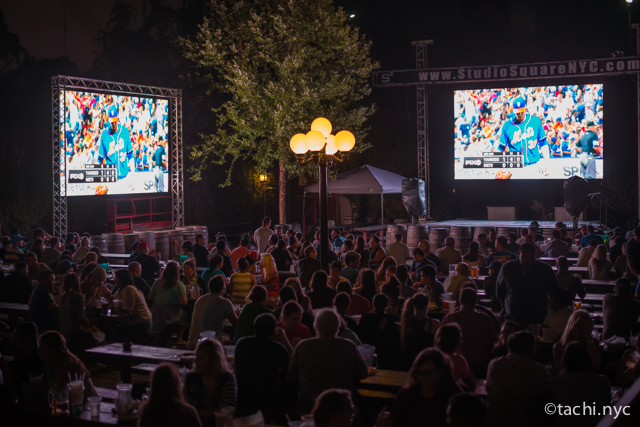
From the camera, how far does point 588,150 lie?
68.2 feet

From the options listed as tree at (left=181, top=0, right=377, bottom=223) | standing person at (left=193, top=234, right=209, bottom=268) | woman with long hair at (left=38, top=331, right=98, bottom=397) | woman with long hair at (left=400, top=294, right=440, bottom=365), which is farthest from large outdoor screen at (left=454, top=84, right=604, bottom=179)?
woman with long hair at (left=38, top=331, right=98, bottom=397)

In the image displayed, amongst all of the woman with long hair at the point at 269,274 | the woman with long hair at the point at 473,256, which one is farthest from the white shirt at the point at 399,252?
the woman with long hair at the point at 269,274

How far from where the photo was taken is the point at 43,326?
786 centimetres

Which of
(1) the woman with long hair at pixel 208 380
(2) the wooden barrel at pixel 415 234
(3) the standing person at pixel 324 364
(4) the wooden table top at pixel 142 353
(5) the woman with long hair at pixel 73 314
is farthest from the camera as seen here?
(2) the wooden barrel at pixel 415 234

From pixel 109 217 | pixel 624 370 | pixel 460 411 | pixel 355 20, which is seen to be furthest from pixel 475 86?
pixel 460 411

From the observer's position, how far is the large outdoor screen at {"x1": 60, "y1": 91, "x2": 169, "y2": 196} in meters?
16.9

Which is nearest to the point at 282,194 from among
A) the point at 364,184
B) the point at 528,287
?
the point at 364,184

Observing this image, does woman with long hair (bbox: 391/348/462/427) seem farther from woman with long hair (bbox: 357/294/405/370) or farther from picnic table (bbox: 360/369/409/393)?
woman with long hair (bbox: 357/294/405/370)

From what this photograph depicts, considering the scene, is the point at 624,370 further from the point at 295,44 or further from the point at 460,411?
the point at 295,44

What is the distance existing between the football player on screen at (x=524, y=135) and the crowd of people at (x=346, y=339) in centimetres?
1177

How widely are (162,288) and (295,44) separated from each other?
45.9ft

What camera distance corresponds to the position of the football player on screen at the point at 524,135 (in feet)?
69.3

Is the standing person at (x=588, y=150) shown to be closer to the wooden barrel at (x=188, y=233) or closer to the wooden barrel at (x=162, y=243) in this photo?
the wooden barrel at (x=188, y=233)

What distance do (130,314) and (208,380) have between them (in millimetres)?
3693
